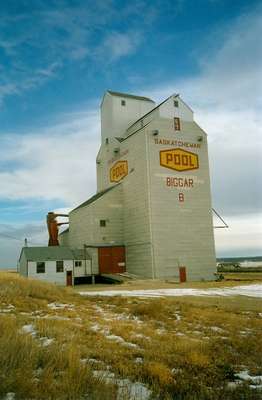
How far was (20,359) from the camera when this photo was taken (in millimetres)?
6656

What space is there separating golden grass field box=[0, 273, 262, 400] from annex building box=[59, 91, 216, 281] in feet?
94.7

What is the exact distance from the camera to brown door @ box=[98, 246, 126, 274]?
46.6 m

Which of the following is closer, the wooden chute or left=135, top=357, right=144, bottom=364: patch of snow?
left=135, top=357, right=144, bottom=364: patch of snow

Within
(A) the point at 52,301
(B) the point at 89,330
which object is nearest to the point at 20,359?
(B) the point at 89,330

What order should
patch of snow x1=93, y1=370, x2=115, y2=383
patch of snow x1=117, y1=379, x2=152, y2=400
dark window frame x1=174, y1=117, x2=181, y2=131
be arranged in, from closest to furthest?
1. patch of snow x1=117, y1=379, x2=152, y2=400
2. patch of snow x1=93, y1=370, x2=115, y2=383
3. dark window frame x1=174, y1=117, x2=181, y2=131

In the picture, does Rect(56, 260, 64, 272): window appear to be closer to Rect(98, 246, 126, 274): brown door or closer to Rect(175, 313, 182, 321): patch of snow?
Rect(98, 246, 126, 274): brown door

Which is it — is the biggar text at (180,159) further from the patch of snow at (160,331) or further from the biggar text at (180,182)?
the patch of snow at (160,331)

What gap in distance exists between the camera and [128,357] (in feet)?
26.9

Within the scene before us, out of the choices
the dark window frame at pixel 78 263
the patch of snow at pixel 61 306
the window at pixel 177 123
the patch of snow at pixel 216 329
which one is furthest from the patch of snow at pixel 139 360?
the window at pixel 177 123

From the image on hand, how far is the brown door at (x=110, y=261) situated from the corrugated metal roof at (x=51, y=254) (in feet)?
6.20

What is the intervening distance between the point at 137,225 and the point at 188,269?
7629 millimetres

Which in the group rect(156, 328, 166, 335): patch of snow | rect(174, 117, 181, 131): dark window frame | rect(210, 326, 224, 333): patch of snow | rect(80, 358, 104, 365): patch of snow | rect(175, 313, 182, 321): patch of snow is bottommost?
rect(210, 326, 224, 333): patch of snow

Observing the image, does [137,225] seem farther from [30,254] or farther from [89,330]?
[89,330]

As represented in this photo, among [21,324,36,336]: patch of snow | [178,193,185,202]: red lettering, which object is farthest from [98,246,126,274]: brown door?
[21,324,36,336]: patch of snow
